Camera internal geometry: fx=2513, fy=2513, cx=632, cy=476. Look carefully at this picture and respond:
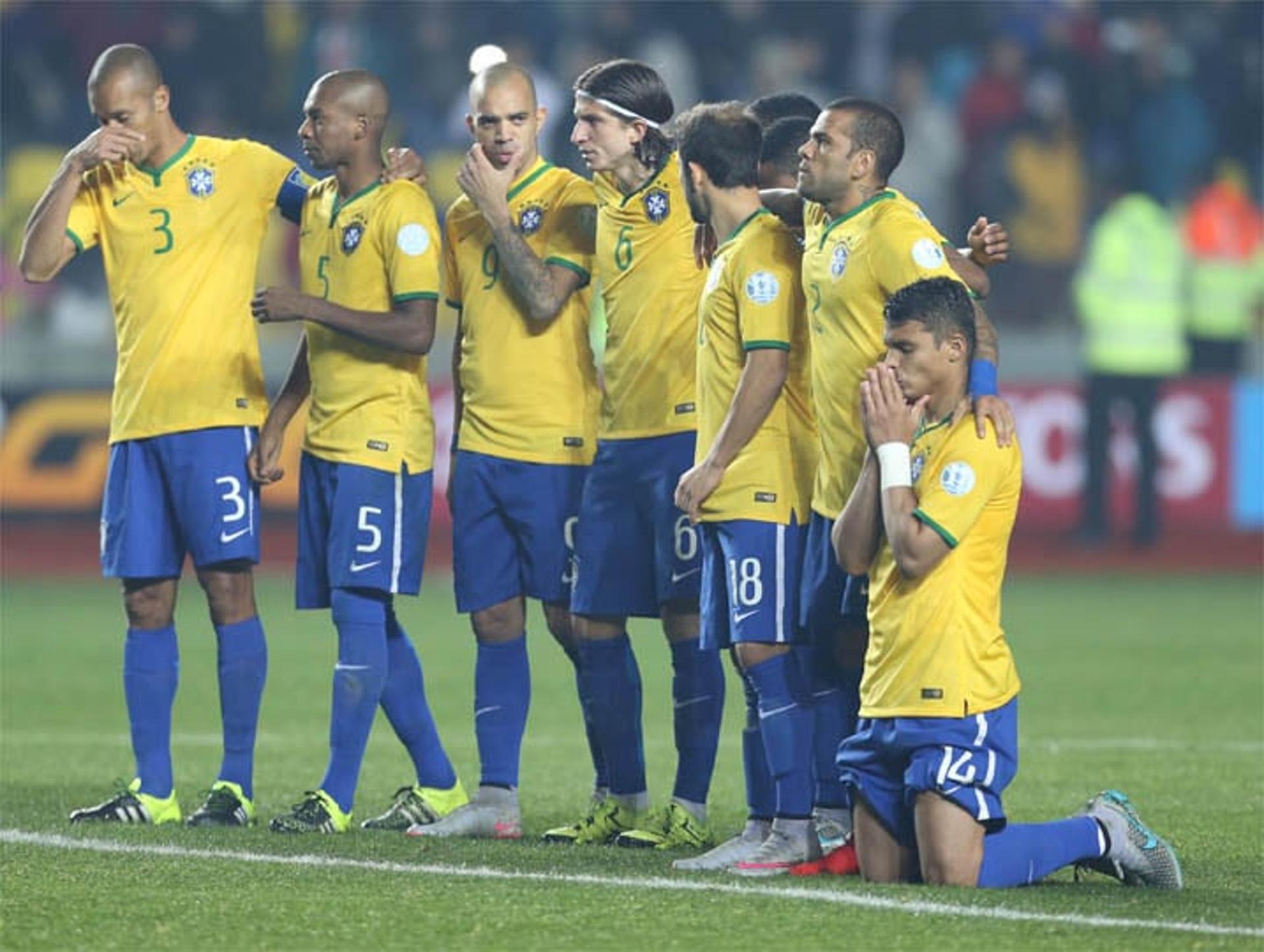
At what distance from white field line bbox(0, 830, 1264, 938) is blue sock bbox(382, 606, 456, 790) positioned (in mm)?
973

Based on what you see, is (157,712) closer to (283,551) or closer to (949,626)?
(949,626)

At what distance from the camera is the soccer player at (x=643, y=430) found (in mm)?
6965

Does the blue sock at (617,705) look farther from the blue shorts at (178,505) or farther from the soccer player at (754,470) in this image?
the blue shorts at (178,505)

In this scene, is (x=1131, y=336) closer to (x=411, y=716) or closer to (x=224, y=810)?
(x=411, y=716)

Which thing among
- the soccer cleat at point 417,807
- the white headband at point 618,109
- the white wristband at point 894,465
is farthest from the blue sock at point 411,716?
the white wristband at point 894,465

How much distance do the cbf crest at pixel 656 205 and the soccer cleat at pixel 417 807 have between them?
5.86 ft

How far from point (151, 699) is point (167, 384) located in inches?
36.5

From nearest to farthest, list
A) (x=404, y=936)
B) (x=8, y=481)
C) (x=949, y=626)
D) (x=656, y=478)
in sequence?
(x=404, y=936) → (x=949, y=626) → (x=656, y=478) → (x=8, y=481)

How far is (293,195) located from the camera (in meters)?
7.53

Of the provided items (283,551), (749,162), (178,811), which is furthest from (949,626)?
(283,551)

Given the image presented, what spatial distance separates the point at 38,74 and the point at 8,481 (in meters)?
3.56

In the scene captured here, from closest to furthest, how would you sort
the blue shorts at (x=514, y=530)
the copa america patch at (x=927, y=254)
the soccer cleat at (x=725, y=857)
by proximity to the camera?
1. the copa america patch at (x=927, y=254)
2. the soccer cleat at (x=725, y=857)
3. the blue shorts at (x=514, y=530)

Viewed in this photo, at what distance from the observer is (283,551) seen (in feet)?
54.4

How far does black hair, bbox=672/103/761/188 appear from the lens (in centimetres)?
659
